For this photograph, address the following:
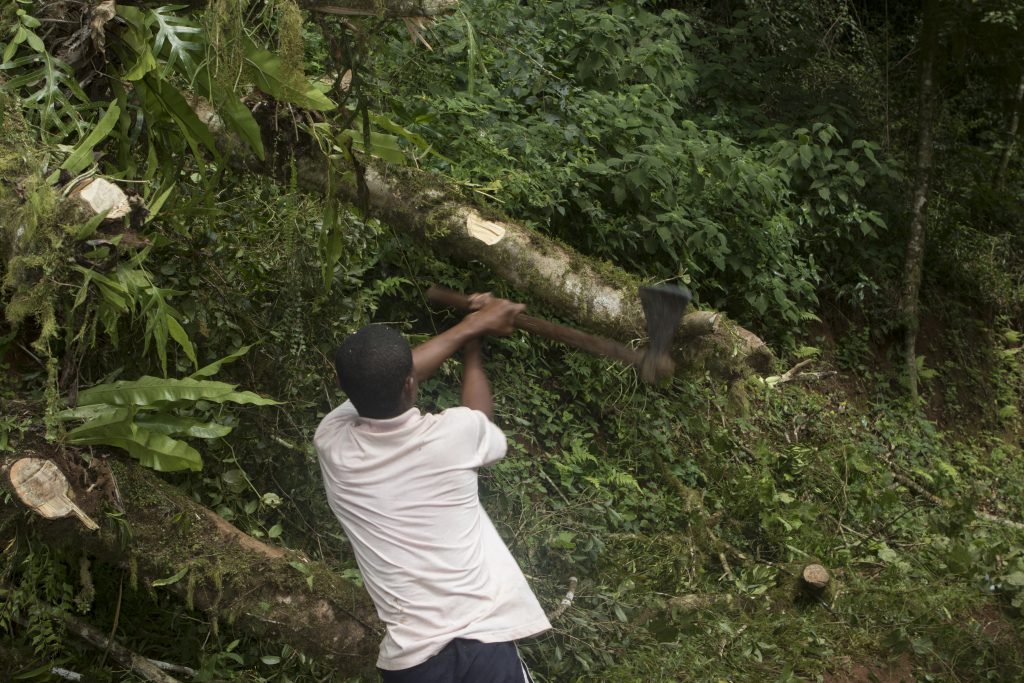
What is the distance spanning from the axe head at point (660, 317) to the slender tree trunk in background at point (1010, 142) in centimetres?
653

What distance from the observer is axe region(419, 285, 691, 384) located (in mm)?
3342

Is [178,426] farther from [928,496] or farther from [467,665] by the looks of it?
[928,496]

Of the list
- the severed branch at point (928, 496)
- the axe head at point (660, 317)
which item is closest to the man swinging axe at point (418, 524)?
the axe head at point (660, 317)

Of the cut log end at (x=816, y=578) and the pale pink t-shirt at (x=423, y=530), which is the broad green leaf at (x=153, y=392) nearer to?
the pale pink t-shirt at (x=423, y=530)

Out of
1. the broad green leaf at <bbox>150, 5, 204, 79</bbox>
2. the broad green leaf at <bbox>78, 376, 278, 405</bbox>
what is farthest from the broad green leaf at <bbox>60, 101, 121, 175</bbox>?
the broad green leaf at <bbox>78, 376, 278, 405</bbox>

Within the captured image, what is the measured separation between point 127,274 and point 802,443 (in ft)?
14.8

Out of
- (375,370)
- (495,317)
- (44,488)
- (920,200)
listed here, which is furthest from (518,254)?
(920,200)

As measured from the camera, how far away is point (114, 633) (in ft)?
11.1

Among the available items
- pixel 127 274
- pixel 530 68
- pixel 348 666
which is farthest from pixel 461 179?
pixel 348 666

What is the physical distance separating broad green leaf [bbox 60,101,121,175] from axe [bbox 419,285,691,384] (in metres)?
1.20

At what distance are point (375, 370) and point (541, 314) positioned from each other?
9.11 ft

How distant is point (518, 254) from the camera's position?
4426 millimetres

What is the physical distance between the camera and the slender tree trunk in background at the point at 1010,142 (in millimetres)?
8555

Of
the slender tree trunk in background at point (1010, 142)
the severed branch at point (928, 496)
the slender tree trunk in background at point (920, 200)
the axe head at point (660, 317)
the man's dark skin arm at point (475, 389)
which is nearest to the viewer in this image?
the man's dark skin arm at point (475, 389)
